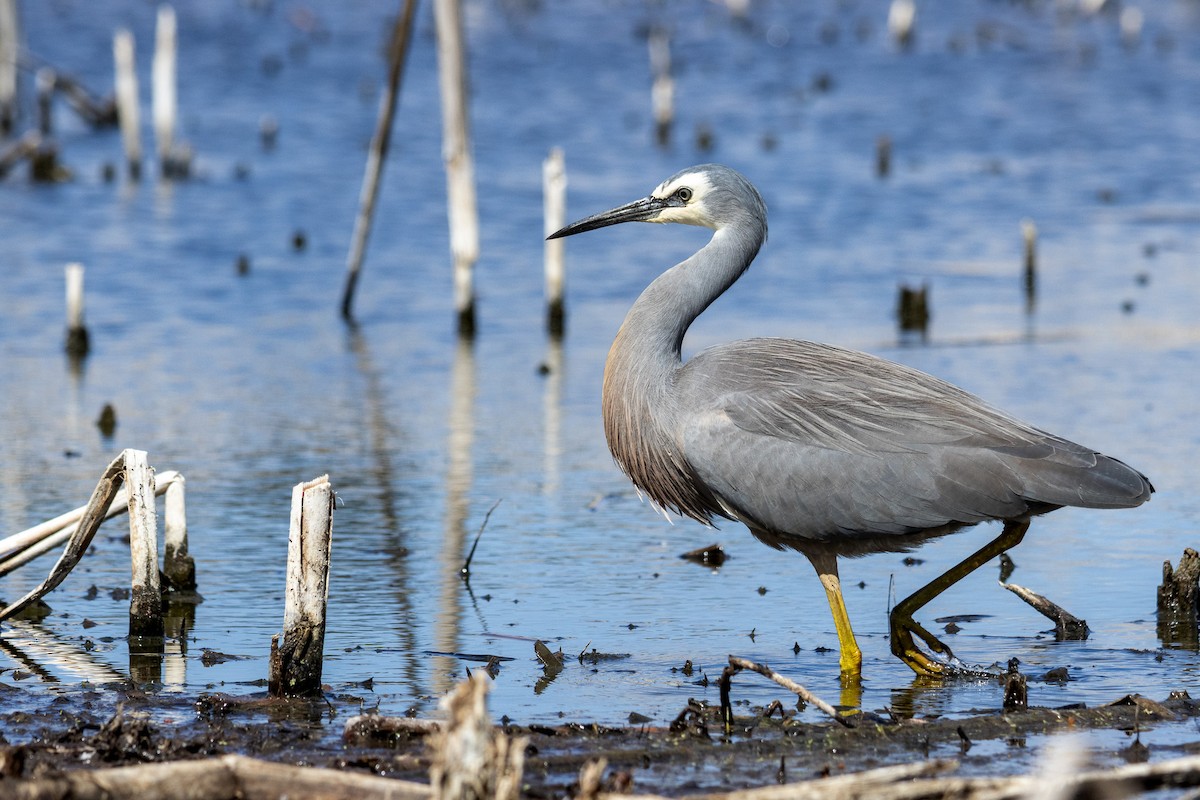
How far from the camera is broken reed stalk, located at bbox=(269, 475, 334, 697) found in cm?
627

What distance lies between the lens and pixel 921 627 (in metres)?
7.02

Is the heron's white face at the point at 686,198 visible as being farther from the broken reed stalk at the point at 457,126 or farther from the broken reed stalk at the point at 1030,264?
the broken reed stalk at the point at 1030,264

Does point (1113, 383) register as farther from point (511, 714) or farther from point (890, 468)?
point (511, 714)

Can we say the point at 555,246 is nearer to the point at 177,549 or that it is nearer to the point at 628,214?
the point at 628,214

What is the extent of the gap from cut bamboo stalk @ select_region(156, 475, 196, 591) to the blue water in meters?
0.22

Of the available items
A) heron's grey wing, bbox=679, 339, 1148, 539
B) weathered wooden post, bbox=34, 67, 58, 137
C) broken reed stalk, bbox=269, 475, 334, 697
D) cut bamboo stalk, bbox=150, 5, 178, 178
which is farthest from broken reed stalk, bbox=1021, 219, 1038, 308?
weathered wooden post, bbox=34, 67, 58, 137

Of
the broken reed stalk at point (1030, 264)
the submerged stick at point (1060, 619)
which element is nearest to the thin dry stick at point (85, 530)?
the submerged stick at point (1060, 619)

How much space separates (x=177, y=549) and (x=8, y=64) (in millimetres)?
23847

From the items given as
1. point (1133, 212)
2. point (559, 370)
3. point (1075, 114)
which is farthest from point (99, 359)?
point (1075, 114)

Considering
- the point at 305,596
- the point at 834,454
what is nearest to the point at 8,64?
the point at 305,596

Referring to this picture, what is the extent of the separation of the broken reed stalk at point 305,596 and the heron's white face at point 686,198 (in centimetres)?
222

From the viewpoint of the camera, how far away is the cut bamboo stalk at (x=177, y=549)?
7.76 metres

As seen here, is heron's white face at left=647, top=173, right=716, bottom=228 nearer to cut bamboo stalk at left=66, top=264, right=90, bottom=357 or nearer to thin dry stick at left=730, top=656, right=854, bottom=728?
thin dry stick at left=730, top=656, right=854, bottom=728

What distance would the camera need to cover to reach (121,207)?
2262 centimetres
